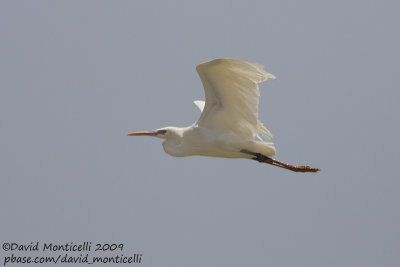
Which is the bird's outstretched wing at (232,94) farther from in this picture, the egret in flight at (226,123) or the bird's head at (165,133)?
the bird's head at (165,133)

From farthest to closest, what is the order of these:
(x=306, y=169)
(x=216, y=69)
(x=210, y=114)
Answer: (x=306, y=169) < (x=210, y=114) < (x=216, y=69)

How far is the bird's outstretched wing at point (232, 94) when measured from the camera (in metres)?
10.1

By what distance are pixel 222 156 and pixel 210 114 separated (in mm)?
946

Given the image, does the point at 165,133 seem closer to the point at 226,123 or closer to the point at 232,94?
the point at 226,123

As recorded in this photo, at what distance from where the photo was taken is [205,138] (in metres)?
11.1

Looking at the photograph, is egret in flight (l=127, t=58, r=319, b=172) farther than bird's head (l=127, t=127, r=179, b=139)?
No

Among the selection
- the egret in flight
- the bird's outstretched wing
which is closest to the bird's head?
the egret in flight

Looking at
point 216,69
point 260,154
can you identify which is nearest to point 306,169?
point 260,154

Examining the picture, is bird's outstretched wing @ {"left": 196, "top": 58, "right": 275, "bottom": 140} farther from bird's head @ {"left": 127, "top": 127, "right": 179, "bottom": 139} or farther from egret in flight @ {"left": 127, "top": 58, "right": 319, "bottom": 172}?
bird's head @ {"left": 127, "top": 127, "right": 179, "bottom": 139}

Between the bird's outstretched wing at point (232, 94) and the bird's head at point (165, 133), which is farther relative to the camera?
the bird's head at point (165, 133)

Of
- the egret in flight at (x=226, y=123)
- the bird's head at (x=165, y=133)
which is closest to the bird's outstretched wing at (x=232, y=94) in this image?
the egret in flight at (x=226, y=123)

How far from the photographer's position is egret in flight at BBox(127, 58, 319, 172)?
10.2 m

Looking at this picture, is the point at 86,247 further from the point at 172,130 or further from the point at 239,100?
the point at 239,100

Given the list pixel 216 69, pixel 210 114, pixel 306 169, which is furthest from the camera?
pixel 306 169
